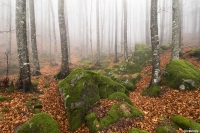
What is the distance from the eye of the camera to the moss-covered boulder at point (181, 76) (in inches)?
294

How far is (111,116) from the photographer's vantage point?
560 centimetres

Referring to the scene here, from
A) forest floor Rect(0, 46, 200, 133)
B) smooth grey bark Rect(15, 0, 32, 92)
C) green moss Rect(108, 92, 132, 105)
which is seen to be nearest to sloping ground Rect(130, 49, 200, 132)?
forest floor Rect(0, 46, 200, 133)

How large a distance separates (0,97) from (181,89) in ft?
29.4

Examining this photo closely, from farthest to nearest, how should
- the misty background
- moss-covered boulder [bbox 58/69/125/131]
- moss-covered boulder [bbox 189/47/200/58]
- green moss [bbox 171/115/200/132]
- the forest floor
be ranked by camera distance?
the misty background
moss-covered boulder [bbox 189/47/200/58]
moss-covered boulder [bbox 58/69/125/131]
the forest floor
green moss [bbox 171/115/200/132]

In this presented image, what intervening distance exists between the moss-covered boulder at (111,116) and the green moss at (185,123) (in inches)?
52.7

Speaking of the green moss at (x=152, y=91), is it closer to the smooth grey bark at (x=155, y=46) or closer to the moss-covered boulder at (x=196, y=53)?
the smooth grey bark at (x=155, y=46)

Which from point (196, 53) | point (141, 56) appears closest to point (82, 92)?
point (141, 56)

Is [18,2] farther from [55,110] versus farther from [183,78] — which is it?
[183,78]

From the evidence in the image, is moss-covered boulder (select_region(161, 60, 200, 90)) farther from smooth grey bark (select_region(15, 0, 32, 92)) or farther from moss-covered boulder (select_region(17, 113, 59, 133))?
smooth grey bark (select_region(15, 0, 32, 92))

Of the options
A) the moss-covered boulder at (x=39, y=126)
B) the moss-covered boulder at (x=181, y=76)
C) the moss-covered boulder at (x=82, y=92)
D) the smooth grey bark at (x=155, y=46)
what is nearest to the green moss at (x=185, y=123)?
the moss-covered boulder at (x=181, y=76)

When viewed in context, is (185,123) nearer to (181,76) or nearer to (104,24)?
(181,76)

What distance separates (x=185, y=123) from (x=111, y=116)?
2.63m

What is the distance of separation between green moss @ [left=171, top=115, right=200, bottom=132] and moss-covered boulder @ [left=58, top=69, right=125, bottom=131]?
10.8 feet

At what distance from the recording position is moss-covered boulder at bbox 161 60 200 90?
746 centimetres
